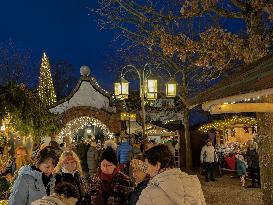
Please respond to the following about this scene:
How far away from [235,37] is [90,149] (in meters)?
8.73

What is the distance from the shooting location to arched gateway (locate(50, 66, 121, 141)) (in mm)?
37781

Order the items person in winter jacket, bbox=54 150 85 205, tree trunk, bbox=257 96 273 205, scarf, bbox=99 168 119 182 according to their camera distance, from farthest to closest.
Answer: tree trunk, bbox=257 96 273 205, person in winter jacket, bbox=54 150 85 205, scarf, bbox=99 168 119 182

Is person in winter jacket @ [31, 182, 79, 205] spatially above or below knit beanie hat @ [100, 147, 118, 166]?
below

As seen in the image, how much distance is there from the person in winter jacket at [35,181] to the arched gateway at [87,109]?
31627mm

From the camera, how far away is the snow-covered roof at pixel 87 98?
3841 cm

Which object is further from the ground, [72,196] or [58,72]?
[58,72]

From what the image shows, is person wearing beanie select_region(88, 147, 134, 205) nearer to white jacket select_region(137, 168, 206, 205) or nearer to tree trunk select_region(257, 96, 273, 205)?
white jacket select_region(137, 168, 206, 205)

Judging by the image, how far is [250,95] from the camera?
17.1 feet

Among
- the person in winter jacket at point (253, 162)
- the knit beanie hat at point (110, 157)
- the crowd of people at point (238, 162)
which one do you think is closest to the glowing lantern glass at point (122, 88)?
the crowd of people at point (238, 162)

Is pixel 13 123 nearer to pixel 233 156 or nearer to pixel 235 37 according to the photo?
pixel 235 37

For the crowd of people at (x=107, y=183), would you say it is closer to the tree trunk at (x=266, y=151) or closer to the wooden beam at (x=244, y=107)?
the wooden beam at (x=244, y=107)

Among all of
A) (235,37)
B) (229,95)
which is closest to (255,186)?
(235,37)

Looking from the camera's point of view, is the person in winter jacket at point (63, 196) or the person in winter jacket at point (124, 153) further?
the person in winter jacket at point (124, 153)

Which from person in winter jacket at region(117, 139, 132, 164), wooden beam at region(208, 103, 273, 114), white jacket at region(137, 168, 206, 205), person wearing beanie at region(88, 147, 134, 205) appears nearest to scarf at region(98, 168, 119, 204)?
person wearing beanie at region(88, 147, 134, 205)
